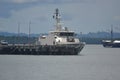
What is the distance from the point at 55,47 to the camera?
13438 centimetres

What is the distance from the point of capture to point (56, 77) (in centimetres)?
7969

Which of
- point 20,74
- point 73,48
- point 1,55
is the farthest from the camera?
point 1,55

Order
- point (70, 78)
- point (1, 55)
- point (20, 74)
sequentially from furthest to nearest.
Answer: point (1, 55) < point (20, 74) < point (70, 78)

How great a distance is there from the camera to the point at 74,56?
15075cm

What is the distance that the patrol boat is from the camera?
134m

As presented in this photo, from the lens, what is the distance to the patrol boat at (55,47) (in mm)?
134250

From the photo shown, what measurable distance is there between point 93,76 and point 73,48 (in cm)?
5151

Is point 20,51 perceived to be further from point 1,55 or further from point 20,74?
point 20,74

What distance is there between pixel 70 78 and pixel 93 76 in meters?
5.31

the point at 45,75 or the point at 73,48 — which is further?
the point at 73,48

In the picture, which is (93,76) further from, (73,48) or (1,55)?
(1,55)

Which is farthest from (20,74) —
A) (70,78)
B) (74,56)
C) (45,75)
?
A: (74,56)

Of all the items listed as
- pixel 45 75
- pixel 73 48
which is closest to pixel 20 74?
pixel 45 75

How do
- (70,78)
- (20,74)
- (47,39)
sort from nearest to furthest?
1. (70,78)
2. (20,74)
3. (47,39)
